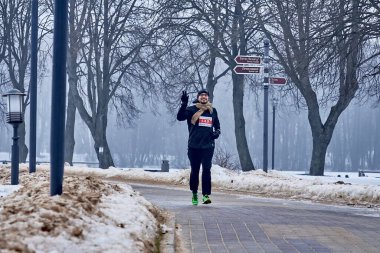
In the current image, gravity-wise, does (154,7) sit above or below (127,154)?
above

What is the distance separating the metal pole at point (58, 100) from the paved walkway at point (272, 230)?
1490 millimetres

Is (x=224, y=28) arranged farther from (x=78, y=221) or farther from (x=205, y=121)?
(x=78, y=221)

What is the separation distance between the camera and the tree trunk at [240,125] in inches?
1270

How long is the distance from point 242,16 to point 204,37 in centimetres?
267

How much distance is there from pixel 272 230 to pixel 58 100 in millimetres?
2933

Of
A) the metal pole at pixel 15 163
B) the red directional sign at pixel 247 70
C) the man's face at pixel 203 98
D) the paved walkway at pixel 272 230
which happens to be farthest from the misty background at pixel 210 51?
the paved walkway at pixel 272 230

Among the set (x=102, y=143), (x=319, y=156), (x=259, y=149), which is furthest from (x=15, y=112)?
(x=259, y=149)

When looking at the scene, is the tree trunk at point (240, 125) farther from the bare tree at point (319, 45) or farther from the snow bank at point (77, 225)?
the snow bank at point (77, 225)

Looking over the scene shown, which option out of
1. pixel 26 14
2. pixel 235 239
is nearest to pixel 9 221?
pixel 235 239

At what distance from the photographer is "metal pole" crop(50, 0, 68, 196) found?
8211 mm

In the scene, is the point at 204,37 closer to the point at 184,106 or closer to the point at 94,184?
the point at 184,106

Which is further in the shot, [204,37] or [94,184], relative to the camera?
[204,37]

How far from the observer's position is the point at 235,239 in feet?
28.1

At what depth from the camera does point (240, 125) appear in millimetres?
33000
